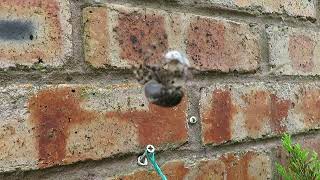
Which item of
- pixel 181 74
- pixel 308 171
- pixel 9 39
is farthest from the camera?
pixel 308 171

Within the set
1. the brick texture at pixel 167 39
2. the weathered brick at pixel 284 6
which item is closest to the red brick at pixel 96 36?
the brick texture at pixel 167 39

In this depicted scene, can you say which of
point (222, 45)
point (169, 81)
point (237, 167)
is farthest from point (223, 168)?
point (169, 81)

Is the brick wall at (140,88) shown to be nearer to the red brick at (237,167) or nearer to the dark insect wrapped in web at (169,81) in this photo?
the red brick at (237,167)

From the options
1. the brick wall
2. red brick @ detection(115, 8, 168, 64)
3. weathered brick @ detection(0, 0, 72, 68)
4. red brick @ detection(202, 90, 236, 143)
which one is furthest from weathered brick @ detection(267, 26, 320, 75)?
weathered brick @ detection(0, 0, 72, 68)

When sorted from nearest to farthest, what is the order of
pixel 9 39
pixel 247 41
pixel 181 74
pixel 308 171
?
pixel 181 74, pixel 9 39, pixel 308 171, pixel 247 41

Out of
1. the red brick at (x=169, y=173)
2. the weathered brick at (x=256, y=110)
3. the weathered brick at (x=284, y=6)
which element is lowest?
the red brick at (x=169, y=173)

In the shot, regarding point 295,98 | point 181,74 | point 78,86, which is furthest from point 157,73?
point 295,98

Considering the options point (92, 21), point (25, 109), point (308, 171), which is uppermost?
point (92, 21)

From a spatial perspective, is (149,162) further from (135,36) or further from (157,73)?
(157,73)

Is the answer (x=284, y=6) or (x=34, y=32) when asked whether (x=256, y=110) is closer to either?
(x=284, y=6)
